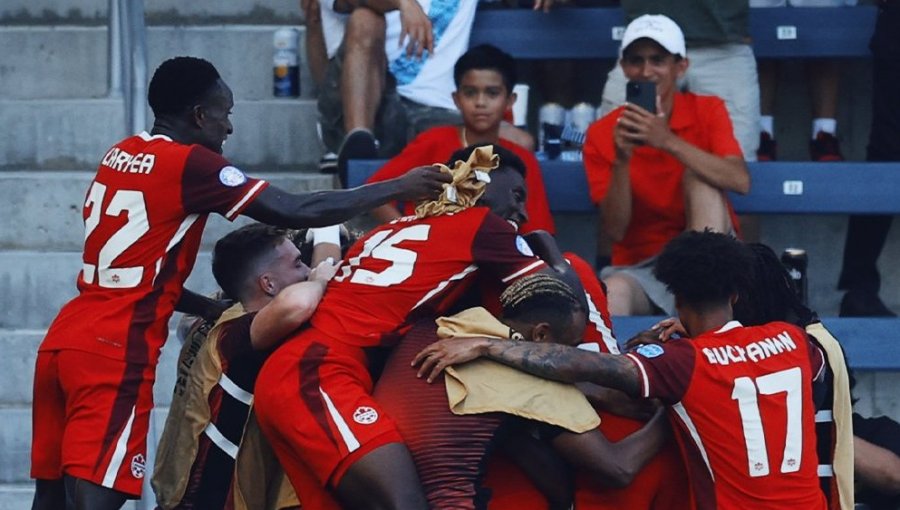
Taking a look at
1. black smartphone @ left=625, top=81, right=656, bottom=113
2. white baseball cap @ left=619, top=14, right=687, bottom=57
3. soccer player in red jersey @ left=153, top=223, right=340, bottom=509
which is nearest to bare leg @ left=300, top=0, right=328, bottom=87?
white baseball cap @ left=619, top=14, right=687, bottom=57

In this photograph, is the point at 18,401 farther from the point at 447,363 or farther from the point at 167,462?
the point at 447,363

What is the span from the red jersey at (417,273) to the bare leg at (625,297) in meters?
2.03

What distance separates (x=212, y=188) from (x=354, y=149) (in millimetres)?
2140

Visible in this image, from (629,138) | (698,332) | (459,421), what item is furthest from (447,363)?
(629,138)

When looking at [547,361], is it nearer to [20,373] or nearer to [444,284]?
[444,284]

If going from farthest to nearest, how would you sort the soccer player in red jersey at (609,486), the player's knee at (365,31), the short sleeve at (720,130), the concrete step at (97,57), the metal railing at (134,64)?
1. the concrete step at (97,57)
2. the player's knee at (365,31)
3. the short sleeve at (720,130)
4. the metal railing at (134,64)
5. the soccer player in red jersey at (609,486)

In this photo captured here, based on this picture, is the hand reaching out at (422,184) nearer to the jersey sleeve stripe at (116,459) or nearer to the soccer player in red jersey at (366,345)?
the soccer player in red jersey at (366,345)

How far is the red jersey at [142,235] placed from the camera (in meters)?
5.10

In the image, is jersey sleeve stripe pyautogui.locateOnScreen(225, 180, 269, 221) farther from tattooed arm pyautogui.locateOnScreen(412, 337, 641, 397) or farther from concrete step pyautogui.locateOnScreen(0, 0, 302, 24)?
concrete step pyautogui.locateOnScreen(0, 0, 302, 24)

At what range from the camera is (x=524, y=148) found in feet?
23.8

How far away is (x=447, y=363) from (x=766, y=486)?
3.04 feet

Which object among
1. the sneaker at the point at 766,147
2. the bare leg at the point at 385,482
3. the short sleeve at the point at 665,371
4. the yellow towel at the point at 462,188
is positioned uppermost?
the yellow towel at the point at 462,188

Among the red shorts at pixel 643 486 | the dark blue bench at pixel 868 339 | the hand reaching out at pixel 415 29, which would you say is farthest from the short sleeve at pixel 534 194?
the red shorts at pixel 643 486

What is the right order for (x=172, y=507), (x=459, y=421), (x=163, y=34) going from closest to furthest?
(x=459, y=421) → (x=172, y=507) → (x=163, y=34)
